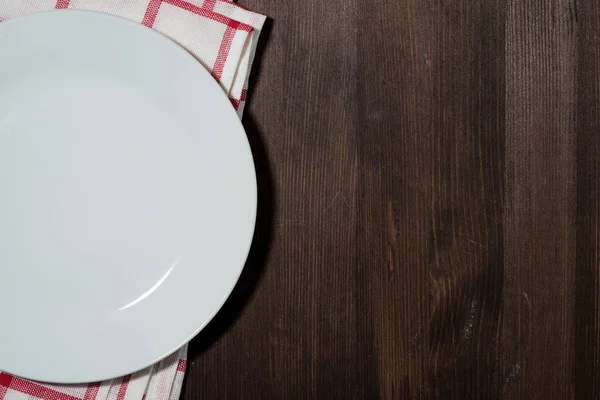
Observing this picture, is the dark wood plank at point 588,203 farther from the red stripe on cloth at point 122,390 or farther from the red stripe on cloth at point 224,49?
the red stripe on cloth at point 122,390

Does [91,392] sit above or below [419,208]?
below

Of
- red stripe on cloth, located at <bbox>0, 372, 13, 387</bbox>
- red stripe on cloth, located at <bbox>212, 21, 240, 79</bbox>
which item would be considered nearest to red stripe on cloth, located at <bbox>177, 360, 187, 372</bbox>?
red stripe on cloth, located at <bbox>0, 372, 13, 387</bbox>

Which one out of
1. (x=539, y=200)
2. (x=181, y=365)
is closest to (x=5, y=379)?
(x=181, y=365)

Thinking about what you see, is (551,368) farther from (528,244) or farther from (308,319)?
(308,319)

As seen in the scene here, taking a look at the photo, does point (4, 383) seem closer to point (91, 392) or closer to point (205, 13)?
point (91, 392)

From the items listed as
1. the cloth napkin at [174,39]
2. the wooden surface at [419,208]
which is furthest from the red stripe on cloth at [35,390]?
the wooden surface at [419,208]

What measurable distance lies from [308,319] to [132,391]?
165 mm

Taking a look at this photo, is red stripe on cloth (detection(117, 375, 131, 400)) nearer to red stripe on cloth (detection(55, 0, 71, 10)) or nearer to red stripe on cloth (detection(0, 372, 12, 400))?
red stripe on cloth (detection(0, 372, 12, 400))

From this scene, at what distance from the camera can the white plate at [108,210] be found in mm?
427

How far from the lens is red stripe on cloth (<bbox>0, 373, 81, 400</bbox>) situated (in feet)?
1.51

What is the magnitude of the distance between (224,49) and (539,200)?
32 centimetres

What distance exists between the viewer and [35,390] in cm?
46

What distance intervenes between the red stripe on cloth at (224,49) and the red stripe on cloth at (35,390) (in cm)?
30

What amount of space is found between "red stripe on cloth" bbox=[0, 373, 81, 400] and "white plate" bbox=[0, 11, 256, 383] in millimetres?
43
